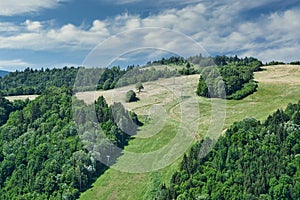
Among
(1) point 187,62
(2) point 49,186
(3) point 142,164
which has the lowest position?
(2) point 49,186

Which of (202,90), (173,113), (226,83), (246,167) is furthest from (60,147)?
(226,83)

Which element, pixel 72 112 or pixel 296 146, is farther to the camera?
pixel 72 112

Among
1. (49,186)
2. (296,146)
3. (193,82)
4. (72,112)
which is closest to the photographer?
(296,146)

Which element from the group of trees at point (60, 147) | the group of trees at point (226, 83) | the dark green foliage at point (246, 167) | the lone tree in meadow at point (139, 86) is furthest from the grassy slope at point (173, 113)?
the dark green foliage at point (246, 167)

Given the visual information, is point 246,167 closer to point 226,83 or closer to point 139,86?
point 226,83

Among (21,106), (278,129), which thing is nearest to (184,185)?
(278,129)

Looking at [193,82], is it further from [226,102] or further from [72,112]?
[72,112]

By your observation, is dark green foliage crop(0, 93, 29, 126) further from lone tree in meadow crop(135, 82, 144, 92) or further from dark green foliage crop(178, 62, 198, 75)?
dark green foliage crop(178, 62, 198, 75)
